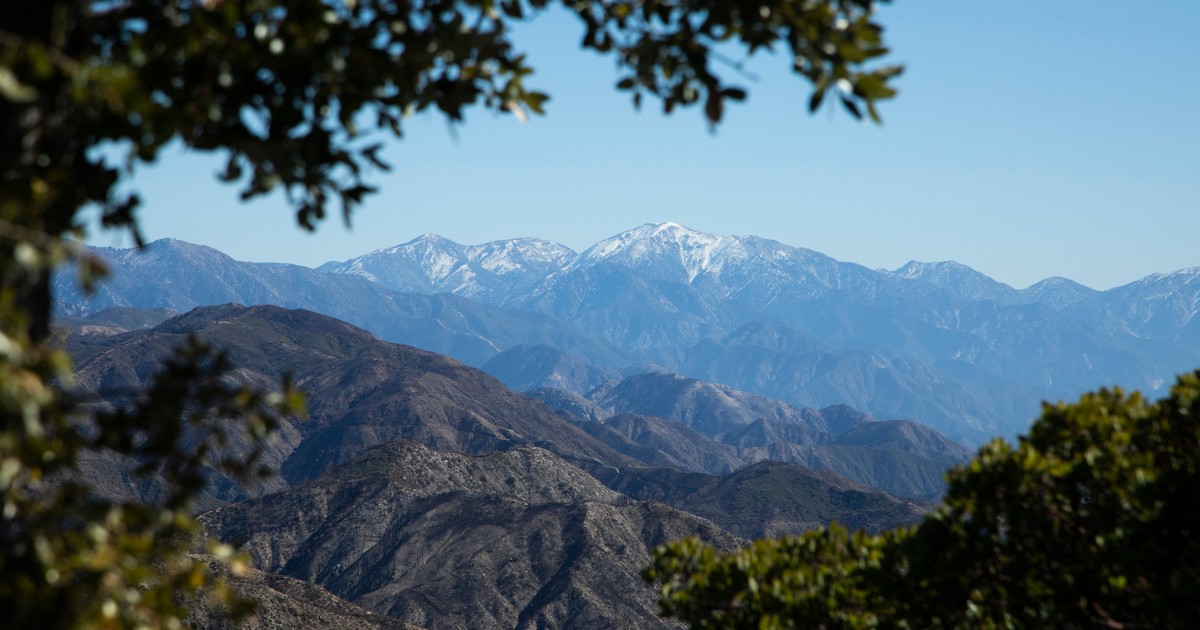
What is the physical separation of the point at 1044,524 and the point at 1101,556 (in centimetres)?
61

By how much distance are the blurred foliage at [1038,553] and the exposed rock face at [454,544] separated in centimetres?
5725

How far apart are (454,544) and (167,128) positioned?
8096 centimetres

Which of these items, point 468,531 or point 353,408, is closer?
point 468,531

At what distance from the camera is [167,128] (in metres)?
4.16

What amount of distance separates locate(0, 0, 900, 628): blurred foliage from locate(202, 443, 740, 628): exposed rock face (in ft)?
205

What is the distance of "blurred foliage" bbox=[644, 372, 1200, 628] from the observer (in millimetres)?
8562

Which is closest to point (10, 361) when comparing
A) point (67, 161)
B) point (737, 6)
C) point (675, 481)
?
point (67, 161)

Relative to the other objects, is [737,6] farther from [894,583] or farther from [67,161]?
[894,583]

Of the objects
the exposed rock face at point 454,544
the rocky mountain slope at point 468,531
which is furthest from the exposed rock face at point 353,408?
the exposed rock face at point 454,544

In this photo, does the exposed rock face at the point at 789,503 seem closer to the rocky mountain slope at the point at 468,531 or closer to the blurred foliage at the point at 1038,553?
the rocky mountain slope at the point at 468,531

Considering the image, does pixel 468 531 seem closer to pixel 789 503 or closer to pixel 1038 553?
pixel 789 503

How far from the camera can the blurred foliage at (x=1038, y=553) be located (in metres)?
8.56

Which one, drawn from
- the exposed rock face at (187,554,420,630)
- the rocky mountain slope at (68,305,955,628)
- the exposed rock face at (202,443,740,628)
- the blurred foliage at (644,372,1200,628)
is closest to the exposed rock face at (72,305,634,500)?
the rocky mountain slope at (68,305,955,628)

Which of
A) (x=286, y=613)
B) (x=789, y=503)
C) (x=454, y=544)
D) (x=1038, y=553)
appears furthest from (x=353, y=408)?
(x=1038, y=553)
